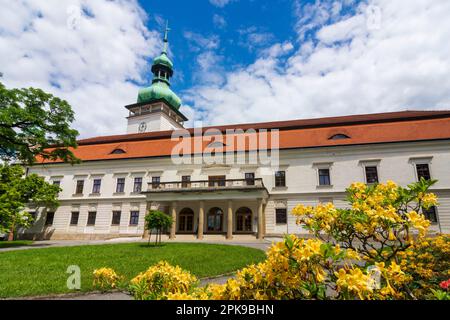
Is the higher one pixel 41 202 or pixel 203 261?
pixel 41 202

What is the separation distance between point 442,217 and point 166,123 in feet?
129

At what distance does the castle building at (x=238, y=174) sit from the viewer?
877 inches

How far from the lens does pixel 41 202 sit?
96.0 feet

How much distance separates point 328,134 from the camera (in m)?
25.2

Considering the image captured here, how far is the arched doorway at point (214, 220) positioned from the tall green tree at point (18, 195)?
15231 millimetres

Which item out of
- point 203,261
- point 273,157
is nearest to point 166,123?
point 273,157

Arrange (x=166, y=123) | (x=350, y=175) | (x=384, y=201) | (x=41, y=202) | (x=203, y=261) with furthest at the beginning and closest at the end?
1. (x=166, y=123)
2. (x=41, y=202)
3. (x=350, y=175)
4. (x=203, y=261)
5. (x=384, y=201)

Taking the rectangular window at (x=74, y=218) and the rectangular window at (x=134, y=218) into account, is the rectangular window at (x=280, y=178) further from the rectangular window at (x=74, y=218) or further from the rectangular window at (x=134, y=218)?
the rectangular window at (x=74, y=218)

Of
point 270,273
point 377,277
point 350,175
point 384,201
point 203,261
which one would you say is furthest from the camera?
point 350,175

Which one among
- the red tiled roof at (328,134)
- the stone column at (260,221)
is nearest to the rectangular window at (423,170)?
the red tiled roof at (328,134)

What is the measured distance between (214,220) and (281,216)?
6612 mm

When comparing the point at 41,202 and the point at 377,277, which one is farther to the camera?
the point at 41,202

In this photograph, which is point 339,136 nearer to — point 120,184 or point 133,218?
point 133,218
